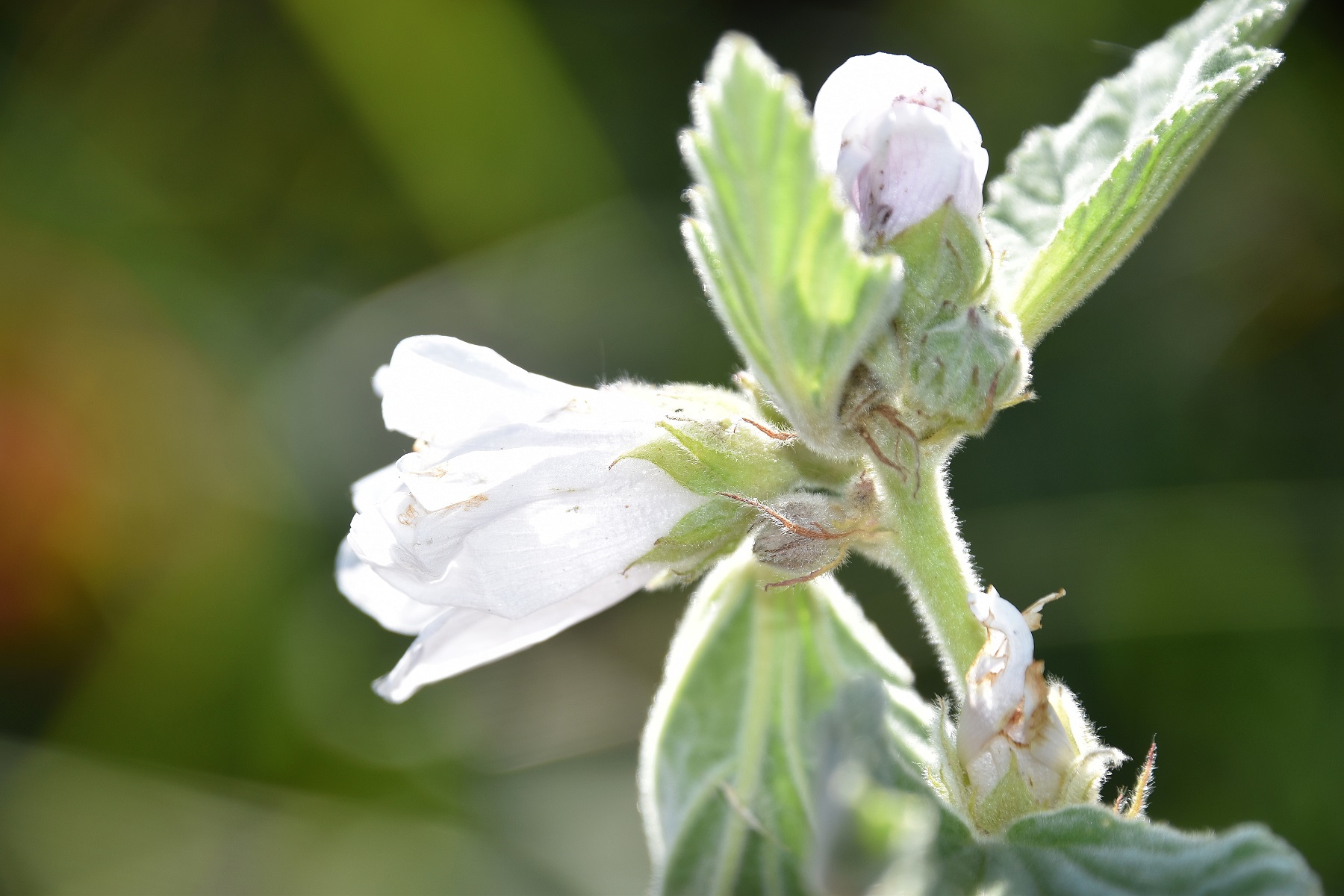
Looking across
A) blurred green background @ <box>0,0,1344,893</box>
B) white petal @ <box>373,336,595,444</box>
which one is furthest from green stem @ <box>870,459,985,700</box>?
blurred green background @ <box>0,0,1344,893</box>

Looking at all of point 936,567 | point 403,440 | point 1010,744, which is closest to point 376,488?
point 936,567

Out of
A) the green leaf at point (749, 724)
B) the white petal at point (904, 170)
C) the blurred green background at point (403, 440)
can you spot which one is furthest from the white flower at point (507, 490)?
the blurred green background at point (403, 440)

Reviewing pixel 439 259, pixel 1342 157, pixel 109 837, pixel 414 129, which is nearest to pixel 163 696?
pixel 109 837

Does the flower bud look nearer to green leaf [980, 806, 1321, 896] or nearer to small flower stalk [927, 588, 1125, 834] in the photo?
small flower stalk [927, 588, 1125, 834]

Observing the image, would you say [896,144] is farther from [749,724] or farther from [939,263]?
[749,724]

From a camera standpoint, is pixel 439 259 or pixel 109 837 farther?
pixel 439 259

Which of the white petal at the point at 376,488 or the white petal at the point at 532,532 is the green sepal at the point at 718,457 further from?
the white petal at the point at 376,488

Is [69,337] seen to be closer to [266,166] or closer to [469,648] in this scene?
[266,166]
